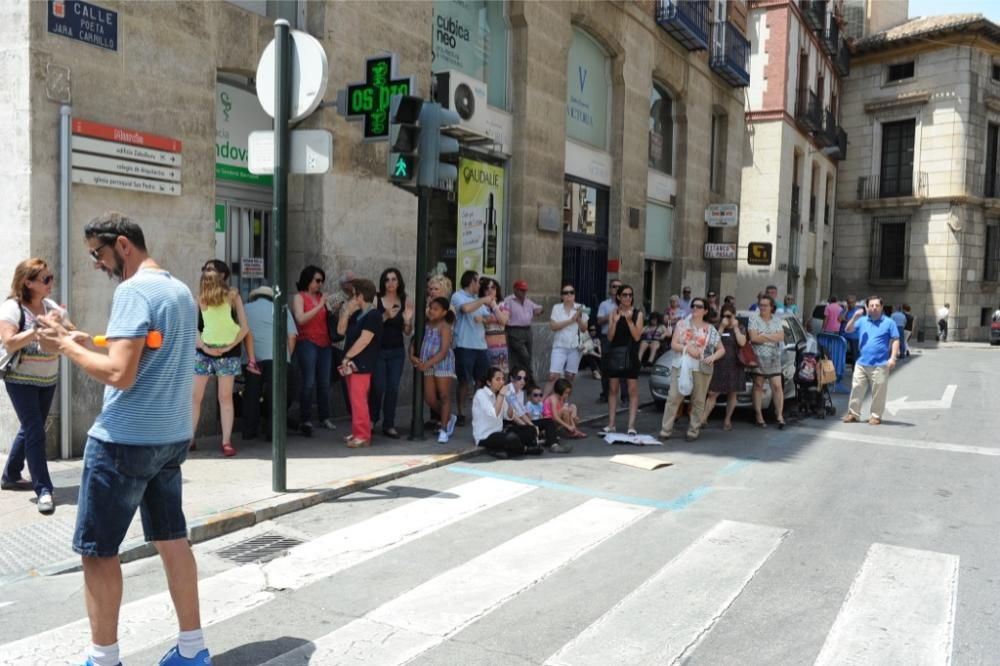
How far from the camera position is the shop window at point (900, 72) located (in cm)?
3869

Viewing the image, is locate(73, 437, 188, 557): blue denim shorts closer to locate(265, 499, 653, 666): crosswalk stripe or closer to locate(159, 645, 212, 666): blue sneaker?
locate(159, 645, 212, 666): blue sneaker

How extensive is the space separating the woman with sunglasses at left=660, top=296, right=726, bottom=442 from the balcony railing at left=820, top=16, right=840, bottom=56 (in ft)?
95.0

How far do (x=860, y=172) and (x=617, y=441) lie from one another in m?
35.1

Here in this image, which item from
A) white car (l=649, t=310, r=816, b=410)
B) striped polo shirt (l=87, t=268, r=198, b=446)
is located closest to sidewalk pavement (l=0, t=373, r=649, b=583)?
striped polo shirt (l=87, t=268, r=198, b=446)

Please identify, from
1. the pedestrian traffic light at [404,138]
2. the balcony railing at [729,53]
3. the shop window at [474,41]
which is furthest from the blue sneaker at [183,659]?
the balcony railing at [729,53]

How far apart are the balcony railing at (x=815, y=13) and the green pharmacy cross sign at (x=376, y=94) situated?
91.4ft

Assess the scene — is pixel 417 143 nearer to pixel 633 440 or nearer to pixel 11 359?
pixel 11 359

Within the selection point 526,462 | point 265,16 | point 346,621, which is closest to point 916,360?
point 526,462

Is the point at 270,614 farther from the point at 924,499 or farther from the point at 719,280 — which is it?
the point at 719,280

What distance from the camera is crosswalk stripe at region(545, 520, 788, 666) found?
4.10 metres

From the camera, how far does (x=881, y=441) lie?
1035 centimetres

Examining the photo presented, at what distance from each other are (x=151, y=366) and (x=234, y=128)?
673 cm

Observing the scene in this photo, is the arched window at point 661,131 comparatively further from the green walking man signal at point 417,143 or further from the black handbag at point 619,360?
the green walking man signal at point 417,143

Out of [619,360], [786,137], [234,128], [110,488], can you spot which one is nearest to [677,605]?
[110,488]
